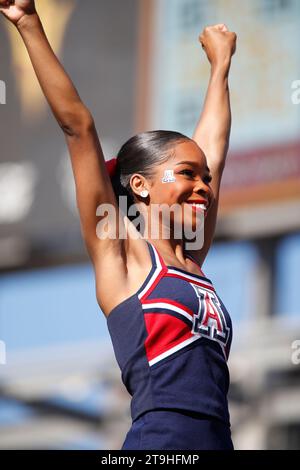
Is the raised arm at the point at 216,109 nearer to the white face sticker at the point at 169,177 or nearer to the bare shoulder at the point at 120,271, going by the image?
the white face sticker at the point at 169,177

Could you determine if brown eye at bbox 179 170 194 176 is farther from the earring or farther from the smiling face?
the earring

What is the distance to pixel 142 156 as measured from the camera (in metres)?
4.41

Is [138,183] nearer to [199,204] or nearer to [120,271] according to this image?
[199,204]

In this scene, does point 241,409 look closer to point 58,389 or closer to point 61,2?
point 58,389

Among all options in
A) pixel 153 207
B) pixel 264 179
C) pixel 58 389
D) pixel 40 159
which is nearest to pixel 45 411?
pixel 58 389

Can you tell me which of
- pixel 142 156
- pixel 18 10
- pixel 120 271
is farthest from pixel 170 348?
pixel 18 10

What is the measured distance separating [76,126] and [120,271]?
1.54 feet

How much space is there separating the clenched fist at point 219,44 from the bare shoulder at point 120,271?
1.09 m

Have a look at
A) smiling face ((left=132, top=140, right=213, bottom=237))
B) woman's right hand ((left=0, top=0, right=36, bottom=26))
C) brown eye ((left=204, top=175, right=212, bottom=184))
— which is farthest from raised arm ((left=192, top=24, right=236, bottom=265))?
woman's right hand ((left=0, top=0, right=36, bottom=26))

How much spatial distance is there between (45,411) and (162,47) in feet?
12.4

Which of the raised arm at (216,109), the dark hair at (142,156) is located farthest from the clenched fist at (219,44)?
the dark hair at (142,156)

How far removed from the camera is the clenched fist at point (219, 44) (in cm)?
500

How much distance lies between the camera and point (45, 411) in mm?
13336

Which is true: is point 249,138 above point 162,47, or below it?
below
